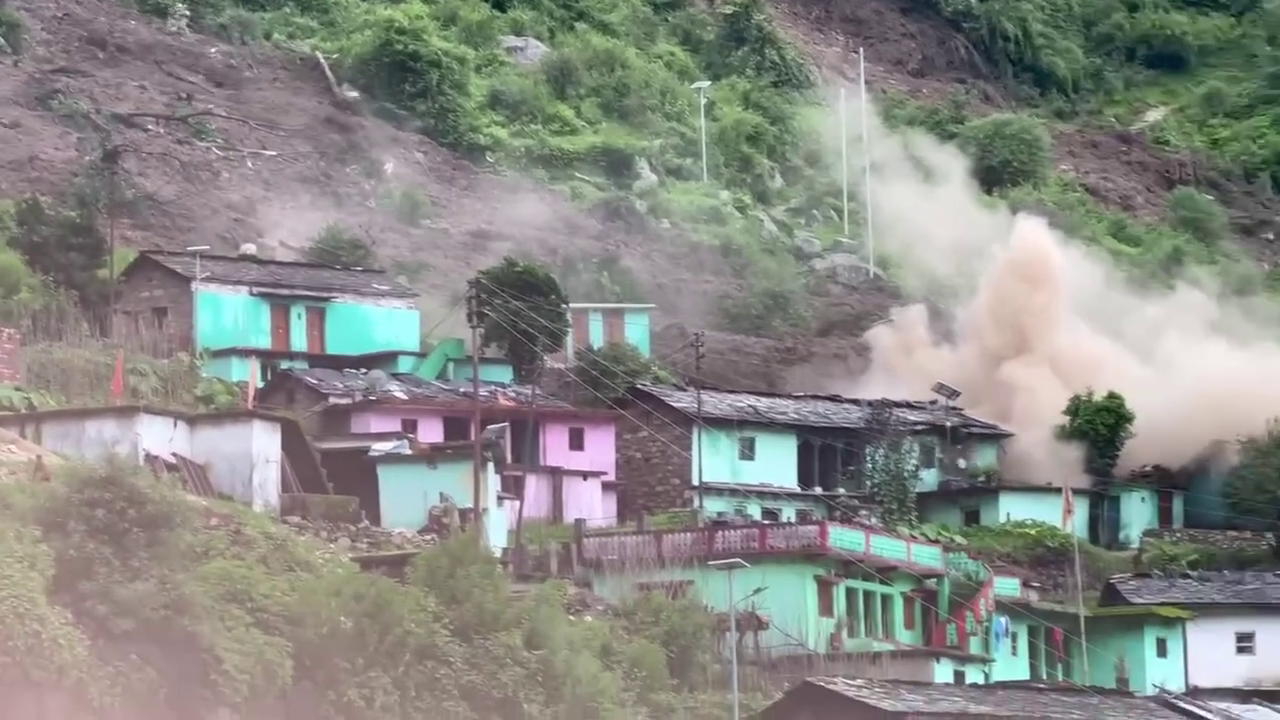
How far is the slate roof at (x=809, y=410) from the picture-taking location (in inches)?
2217

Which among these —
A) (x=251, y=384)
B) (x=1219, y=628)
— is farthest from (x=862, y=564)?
(x=251, y=384)

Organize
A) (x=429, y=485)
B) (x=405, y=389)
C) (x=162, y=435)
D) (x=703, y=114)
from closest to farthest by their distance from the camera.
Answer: (x=162, y=435), (x=429, y=485), (x=405, y=389), (x=703, y=114)

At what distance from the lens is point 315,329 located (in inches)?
2206

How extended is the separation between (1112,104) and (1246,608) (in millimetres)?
61642

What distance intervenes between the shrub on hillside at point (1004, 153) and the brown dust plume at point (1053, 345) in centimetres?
589

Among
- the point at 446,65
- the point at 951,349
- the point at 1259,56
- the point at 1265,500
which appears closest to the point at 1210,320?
the point at 951,349

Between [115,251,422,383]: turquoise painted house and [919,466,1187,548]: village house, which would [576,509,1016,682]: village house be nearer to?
[115,251,422,383]: turquoise painted house

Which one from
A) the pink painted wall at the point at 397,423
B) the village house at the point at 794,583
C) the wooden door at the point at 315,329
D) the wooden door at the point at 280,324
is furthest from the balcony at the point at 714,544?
the wooden door at the point at 315,329

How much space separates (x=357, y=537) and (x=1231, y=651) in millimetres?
20181

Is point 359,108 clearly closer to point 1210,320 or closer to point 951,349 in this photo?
point 951,349

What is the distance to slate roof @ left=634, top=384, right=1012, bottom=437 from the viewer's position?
2217 inches

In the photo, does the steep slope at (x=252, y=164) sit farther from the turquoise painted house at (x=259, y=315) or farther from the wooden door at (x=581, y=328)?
the turquoise painted house at (x=259, y=315)

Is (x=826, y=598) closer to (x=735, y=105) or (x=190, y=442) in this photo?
(x=190, y=442)

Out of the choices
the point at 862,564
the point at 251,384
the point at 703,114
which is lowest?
the point at 862,564
